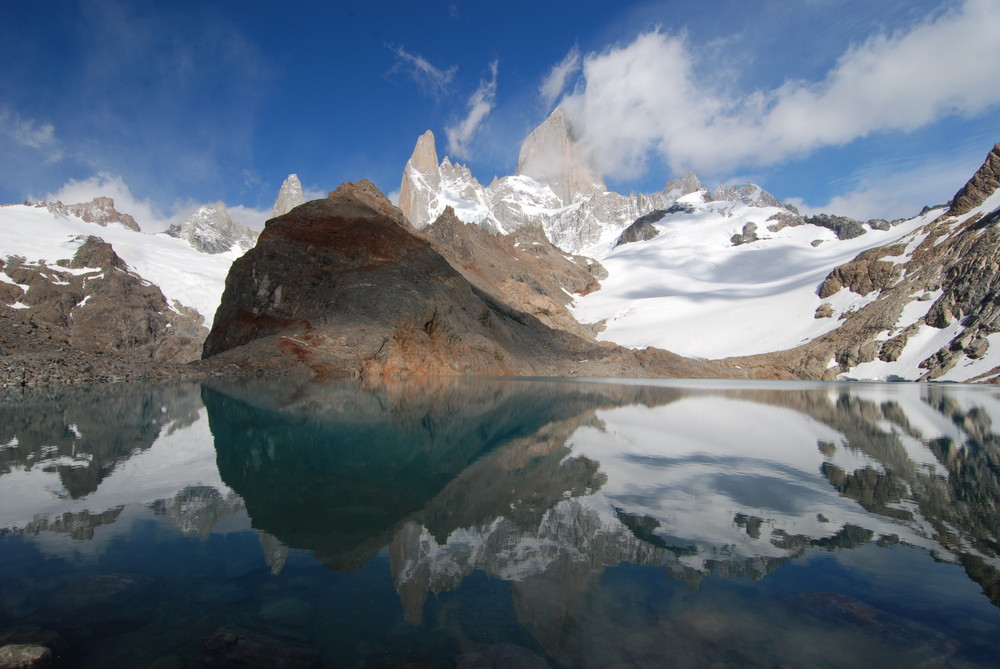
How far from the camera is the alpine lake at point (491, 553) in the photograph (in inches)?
169

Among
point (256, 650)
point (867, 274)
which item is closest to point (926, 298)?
point (867, 274)

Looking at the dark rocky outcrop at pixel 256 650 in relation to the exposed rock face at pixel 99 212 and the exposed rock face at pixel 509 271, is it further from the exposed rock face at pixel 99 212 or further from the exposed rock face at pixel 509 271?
the exposed rock face at pixel 99 212

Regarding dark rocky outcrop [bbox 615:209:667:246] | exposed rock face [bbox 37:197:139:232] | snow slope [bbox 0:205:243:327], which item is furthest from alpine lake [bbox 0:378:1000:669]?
exposed rock face [bbox 37:197:139:232]

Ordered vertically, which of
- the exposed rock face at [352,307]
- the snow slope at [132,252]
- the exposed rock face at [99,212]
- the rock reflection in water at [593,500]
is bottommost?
the rock reflection in water at [593,500]

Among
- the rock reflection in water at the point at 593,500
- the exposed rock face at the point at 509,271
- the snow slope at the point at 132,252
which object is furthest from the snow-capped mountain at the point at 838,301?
the snow slope at the point at 132,252

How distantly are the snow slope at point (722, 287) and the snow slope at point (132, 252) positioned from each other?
266 feet

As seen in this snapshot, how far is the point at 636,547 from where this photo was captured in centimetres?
655

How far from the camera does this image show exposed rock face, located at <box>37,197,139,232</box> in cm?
16950

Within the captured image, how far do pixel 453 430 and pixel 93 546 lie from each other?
10125 millimetres

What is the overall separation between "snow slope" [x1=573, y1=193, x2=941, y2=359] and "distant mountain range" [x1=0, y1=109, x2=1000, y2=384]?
23.6 inches

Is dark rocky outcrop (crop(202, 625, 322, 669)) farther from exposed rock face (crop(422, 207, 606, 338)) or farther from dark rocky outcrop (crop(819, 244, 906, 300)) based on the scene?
dark rocky outcrop (crop(819, 244, 906, 300))

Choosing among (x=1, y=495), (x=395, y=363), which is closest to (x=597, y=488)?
(x=1, y=495)

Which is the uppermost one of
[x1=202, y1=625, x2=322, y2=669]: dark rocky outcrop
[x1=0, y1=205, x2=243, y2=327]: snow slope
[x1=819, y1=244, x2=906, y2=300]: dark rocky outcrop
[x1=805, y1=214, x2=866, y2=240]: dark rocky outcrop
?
[x1=805, y1=214, x2=866, y2=240]: dark rocky outcrop

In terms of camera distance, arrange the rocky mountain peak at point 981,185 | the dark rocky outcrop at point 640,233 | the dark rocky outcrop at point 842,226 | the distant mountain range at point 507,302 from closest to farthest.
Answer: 1. the distant mountain range at point 507,302
2. the rocky mountain peak at point 981,185
3. the dark rocky outcrop at point 842,226
4. the dark rocky outcrop at point 640,233
